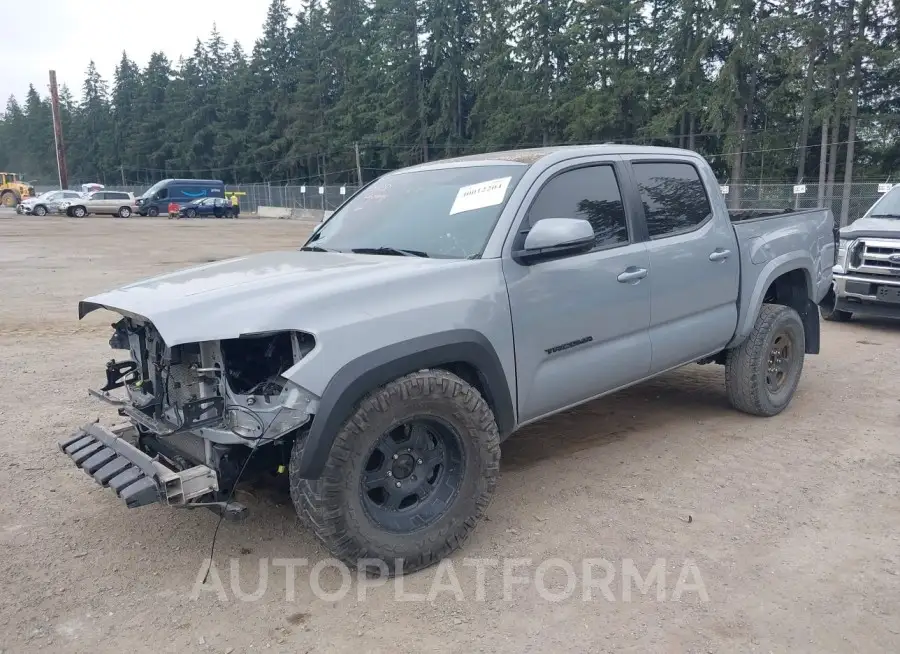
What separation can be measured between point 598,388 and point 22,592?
118 inches

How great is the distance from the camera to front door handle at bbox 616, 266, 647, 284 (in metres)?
4.08

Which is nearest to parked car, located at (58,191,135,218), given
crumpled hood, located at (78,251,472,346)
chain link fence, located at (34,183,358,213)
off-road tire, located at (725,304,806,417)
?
chain link fence, located at (34,183,358,213)

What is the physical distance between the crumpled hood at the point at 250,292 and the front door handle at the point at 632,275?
1.12 m

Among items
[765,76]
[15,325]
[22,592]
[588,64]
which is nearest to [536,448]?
[22,592]

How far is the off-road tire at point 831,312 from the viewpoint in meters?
9.16

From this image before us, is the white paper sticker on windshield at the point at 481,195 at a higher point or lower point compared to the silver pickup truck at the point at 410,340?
higher

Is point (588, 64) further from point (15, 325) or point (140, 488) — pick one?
point (140, 488)

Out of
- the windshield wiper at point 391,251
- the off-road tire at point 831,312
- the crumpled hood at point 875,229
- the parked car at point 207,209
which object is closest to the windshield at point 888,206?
the crumpled hood at point 875,229

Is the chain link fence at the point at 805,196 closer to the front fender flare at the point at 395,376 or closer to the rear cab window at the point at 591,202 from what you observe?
the rear cab window at the point at 591,202

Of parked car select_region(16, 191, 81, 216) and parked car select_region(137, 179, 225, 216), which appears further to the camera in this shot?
parked car select_region(137, 179, 225, 216)

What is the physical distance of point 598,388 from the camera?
4102 millimetres

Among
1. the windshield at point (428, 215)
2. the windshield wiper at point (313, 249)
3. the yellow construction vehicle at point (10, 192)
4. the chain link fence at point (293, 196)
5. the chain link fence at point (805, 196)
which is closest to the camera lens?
the windshield at point (428, 215)

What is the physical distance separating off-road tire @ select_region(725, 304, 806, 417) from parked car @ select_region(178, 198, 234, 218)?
4500 centimetres

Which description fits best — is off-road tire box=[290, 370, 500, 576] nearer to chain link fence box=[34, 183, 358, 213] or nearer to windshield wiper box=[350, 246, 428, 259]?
windshield wiper box=[350, 246, 428, 259]
